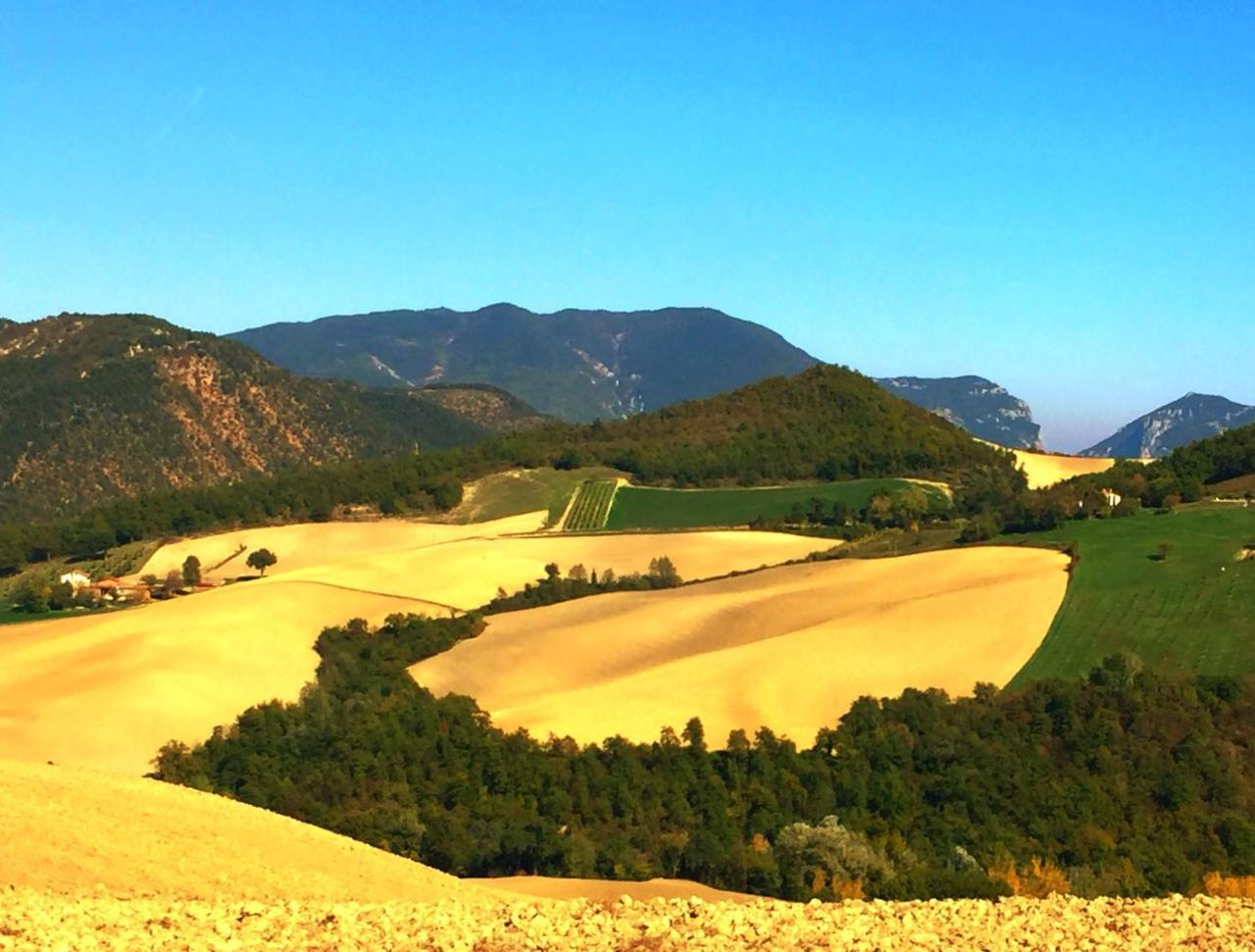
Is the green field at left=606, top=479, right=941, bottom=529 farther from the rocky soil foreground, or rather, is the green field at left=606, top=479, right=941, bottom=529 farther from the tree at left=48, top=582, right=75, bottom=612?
the rocky soil foreground

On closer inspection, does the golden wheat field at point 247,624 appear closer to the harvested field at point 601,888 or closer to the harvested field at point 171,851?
the harvested field at point 601,888

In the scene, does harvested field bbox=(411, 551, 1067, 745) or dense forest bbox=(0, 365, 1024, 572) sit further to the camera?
dense forest bbox=(0, 365, 1024, 572)

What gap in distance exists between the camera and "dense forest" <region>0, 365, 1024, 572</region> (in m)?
138

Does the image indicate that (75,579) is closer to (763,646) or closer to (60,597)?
(60,597)

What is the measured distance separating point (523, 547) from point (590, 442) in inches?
2020

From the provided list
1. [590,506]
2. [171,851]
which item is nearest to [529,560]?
[590,506]

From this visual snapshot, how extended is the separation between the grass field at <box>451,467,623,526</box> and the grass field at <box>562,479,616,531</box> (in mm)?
1033

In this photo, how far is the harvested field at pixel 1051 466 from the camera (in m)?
154

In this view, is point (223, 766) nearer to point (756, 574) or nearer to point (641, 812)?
point (641, 812)

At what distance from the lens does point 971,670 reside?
72938 mm

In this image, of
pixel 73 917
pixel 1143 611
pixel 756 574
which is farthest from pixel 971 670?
pixel 73 917

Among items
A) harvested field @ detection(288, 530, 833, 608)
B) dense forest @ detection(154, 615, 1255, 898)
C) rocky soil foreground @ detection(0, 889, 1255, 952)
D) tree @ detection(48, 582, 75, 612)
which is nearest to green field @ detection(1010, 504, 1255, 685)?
dense forest @ detection(154, 615, 1255, 898)

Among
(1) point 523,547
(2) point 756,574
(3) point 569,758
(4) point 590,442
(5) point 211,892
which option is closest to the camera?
(5) point 211,892

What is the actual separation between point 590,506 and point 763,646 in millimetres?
59524
